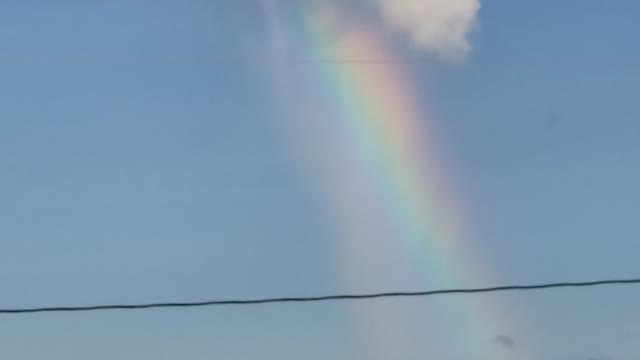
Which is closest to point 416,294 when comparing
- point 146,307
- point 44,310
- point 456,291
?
point 456,291

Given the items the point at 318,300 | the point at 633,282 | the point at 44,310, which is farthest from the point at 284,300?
the point at 633,282

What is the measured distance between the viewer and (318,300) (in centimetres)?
1886

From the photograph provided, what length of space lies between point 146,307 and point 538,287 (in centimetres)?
508

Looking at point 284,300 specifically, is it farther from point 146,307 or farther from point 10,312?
point 10,312

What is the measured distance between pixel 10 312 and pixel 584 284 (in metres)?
7.49

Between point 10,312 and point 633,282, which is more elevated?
point 633,282

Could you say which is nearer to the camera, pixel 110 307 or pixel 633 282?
pixel 110 307

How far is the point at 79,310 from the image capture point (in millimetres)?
18141

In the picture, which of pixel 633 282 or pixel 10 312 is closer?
pixel 10 312

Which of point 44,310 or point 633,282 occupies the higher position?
point 633,282

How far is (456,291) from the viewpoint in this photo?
63.2ft

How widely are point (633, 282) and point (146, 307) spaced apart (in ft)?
21.9

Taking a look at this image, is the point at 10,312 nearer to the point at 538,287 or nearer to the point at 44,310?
the point at 44,310

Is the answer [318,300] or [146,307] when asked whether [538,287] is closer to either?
[318,300]
